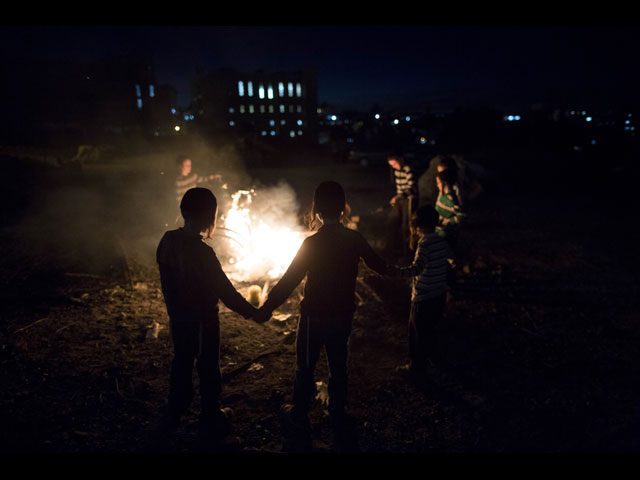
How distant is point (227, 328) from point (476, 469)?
381 centimetres

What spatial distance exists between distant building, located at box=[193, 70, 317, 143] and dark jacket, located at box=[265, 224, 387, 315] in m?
77.9

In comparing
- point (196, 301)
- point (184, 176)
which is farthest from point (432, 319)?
point (184, 176)

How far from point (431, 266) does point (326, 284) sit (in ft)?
5.10

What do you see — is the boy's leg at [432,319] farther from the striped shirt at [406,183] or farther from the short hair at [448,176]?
the striped shirt at [406,183]

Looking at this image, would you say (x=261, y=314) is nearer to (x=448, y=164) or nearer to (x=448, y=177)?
(x=448, y=177)

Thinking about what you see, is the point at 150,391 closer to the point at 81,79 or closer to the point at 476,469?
the point at 476,469

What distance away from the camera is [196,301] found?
11.5 feet

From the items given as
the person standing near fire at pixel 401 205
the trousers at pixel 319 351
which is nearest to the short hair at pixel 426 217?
the trousers at pixel 319 351

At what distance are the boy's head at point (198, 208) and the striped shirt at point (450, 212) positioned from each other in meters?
4.34

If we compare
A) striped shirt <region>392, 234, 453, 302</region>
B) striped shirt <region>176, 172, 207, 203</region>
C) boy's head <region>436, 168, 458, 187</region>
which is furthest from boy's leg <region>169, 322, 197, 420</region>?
striped shirt <region>176, 172, 207, 203</region>

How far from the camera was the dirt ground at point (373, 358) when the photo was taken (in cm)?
393

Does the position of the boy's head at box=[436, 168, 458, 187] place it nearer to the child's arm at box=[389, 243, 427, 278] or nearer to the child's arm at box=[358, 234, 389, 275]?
the child's arm at box=[389, 243, 427, 278]

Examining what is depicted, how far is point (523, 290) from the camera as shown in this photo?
7.22 m

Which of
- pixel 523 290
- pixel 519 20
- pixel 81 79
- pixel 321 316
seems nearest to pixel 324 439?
pixel 321 316
